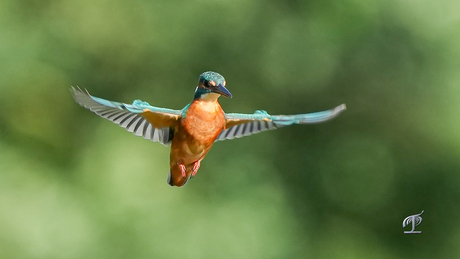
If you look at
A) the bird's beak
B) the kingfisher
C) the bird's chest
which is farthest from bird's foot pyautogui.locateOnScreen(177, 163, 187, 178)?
the bird's beak

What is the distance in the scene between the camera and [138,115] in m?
1.45

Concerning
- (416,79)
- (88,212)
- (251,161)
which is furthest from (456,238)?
(88,212)

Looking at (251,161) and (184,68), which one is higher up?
(184,68)

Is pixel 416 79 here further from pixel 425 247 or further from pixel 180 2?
pixel 180 2

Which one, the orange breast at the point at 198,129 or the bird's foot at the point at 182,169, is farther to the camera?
the bird's foot at the point at 182,169

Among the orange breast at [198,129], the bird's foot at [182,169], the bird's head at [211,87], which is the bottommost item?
the bird's foot at [182,169]

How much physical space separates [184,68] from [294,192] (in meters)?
1.42

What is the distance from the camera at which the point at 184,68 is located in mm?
4996

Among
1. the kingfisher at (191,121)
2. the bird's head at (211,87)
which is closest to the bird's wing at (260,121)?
the kingfisher at (191,121)

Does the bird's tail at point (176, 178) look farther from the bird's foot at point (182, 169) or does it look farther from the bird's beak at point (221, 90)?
the bird's beak at point (221, 90)

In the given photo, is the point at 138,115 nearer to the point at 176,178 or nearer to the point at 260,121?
the point at 176,178

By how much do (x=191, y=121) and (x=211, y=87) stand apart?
5.7 inches

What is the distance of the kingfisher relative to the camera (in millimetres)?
1314

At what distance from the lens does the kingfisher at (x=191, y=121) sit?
4.31ft
